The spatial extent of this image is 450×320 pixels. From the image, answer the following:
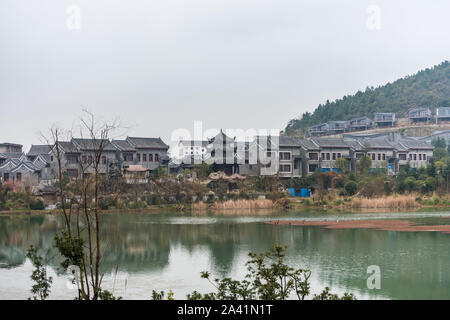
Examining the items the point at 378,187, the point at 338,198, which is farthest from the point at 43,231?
the point at 378,187

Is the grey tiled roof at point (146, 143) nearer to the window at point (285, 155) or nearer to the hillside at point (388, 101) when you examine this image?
the window at point (285, 155)

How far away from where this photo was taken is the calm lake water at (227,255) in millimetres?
14195

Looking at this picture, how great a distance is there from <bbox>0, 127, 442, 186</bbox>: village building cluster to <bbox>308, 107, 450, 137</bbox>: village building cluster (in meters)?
21.5

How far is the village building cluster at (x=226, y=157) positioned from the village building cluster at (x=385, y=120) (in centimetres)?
2152

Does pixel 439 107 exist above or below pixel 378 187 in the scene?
above

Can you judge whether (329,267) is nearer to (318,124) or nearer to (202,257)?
(202,257)

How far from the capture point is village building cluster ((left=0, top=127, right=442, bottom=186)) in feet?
163

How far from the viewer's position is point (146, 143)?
5434 centimetres

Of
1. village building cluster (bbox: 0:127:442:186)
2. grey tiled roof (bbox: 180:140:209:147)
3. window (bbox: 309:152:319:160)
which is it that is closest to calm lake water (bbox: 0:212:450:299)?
village building cluster (bbox: 0:127:442:186)

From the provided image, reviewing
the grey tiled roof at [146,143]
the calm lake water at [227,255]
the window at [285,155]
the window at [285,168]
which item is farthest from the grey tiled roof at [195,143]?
the calm lake water at [227,255]

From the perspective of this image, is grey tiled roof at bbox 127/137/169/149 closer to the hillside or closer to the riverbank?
the riverbank

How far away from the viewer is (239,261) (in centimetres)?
1794

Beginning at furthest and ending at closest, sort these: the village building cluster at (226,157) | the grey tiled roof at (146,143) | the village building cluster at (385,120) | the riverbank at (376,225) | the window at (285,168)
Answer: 1. the village building cluster at (385,120)
2. the grey tiled roof at (146,143)
3. the window at (285,168)
4. the village building cluster at (226,157)
5. the riverbank at (376,225)

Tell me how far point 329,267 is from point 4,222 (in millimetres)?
22647
